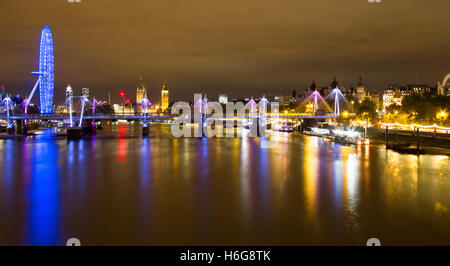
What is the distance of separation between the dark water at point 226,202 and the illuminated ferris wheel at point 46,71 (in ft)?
87.7

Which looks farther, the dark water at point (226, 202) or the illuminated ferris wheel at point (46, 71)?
the illuminated ferris wheel at point (46, 71)

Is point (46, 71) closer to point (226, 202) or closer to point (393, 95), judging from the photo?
point (226, 202)

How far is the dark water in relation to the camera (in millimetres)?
8555

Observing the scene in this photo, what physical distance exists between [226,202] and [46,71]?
132 feet

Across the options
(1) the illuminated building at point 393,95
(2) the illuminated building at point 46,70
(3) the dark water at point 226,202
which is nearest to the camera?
(3) the dark water at point 226,202

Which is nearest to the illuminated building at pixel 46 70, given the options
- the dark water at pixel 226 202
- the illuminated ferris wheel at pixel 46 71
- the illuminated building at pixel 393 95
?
the illuminated ferris wheel at pixel 46 71

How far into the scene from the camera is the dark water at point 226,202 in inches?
337

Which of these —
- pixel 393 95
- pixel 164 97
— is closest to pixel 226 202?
pixel 393 95

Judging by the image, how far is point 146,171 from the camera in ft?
57.8

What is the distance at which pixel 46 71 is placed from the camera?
44.6m

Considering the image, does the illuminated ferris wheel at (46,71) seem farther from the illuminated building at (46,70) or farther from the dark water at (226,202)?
the dark water at (226,202)

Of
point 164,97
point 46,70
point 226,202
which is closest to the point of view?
point 226,202

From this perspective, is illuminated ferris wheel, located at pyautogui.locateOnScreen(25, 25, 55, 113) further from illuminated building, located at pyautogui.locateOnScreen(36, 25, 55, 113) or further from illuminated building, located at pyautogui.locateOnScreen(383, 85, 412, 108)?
illuminated building, located at pyautogui.locateOnScreen(383, 85, 412, 108)
